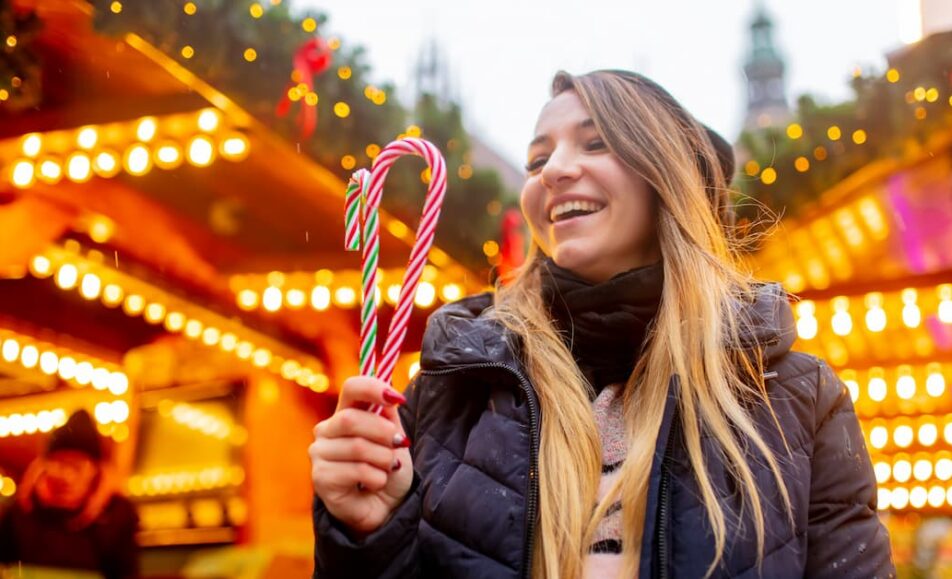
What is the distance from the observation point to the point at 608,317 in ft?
5.86

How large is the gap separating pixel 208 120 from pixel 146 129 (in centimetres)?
31

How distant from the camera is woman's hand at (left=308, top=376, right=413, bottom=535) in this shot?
1397mm

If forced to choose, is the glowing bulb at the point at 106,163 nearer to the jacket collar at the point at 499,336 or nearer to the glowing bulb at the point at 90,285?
the glowing bulb at the point at 90,285

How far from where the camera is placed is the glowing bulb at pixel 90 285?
20.5 ft

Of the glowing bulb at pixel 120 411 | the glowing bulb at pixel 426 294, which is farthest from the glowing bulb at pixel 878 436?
the glowing bulb at pixel 120 411

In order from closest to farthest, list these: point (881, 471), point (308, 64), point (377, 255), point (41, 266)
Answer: point (377, 255)
point (308, 64)
point (41, 266)
point (881, 471)

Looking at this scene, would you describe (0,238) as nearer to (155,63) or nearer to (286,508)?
(155,63)

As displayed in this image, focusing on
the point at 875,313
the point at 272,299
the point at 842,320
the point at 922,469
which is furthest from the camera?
the point at 922,469

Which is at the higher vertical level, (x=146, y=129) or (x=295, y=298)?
(x=146, y=129)

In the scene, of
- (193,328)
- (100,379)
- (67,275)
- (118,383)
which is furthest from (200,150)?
(118,383)

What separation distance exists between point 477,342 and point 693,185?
56 cm

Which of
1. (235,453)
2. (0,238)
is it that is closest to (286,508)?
(235,453)

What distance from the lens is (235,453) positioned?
27.8ft

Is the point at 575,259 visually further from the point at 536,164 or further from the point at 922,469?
the point at 922,469
